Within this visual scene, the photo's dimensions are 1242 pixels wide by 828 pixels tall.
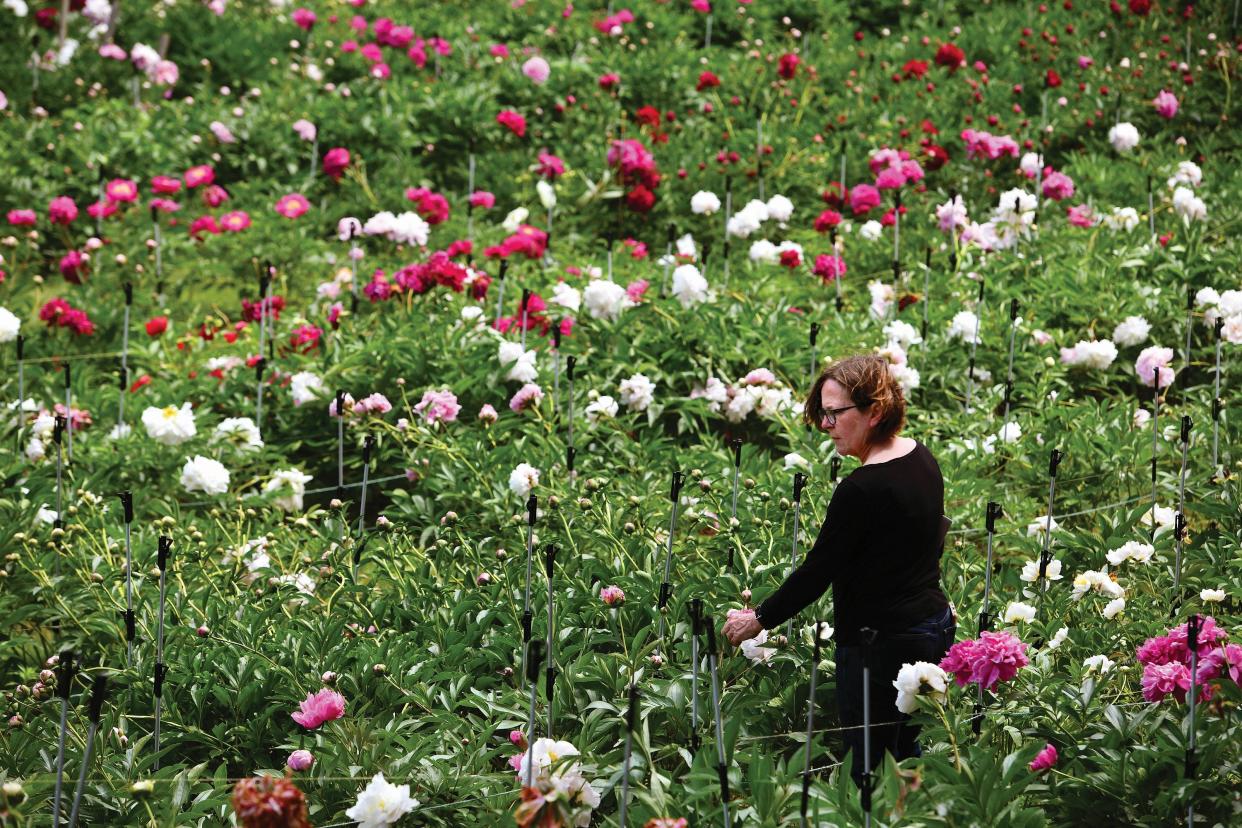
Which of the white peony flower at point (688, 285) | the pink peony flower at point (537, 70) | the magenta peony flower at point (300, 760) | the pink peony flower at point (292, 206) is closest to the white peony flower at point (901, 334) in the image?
the white peony flower at point (688, 285)

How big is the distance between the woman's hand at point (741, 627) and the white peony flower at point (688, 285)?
6.54ft

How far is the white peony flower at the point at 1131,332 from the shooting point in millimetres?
4320

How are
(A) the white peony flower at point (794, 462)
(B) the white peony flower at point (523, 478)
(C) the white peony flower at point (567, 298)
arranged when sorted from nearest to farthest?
(B) the white peony flower at point (523, 478) → (A) the white peony flower at point (794, 462) → (C) the white peony flower at point (567, 298)

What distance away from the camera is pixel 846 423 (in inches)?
101

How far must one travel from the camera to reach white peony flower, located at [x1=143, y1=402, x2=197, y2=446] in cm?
385

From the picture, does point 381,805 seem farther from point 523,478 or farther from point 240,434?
point 240,434

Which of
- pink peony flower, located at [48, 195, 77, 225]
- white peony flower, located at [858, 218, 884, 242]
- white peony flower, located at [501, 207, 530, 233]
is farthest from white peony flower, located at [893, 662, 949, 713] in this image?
pink peony flower, located at [48, 195, 77, 225]

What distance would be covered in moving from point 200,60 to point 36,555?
472 centimetres

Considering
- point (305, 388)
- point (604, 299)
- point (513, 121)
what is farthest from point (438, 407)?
point (513, 121)

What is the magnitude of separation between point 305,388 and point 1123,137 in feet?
12.2

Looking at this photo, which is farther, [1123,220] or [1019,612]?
[1123,220]

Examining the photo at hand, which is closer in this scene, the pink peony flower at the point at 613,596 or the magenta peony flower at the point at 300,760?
the magenta peony flower at the point at 300,760

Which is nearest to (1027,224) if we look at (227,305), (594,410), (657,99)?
(594,410)

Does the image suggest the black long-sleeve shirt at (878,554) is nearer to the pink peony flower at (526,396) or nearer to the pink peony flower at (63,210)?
the pink peony flower at (526,396)
